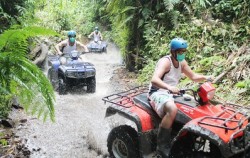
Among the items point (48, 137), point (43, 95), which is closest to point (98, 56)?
point (48, 137)

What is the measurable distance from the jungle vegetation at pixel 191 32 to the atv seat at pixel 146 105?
2.96m

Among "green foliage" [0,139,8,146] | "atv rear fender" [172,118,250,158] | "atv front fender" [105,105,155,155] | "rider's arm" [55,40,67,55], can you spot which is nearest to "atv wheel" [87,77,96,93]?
"rider's arm" [55,40,67,55]

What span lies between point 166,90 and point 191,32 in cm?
590

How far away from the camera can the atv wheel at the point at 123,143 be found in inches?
181

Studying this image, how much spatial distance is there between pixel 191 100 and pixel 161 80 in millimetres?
489

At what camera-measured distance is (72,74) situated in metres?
8.95

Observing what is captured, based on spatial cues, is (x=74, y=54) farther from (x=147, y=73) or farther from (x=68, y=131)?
(x=68, y=131)

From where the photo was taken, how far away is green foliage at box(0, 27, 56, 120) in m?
2.58

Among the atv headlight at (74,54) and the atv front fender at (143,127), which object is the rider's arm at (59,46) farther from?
the atv front fender at (143,127)

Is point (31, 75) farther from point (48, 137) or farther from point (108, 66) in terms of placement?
point (108, 66)

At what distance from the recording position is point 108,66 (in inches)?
575

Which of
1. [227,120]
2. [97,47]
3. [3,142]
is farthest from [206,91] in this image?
[97,47]

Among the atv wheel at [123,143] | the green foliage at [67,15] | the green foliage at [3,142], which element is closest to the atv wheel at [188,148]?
the atv wheel at [123,143]

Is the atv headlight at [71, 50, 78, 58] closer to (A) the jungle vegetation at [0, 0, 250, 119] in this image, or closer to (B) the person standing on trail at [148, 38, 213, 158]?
(A) the jungle vegetation at [0, 0, 250, 119]
